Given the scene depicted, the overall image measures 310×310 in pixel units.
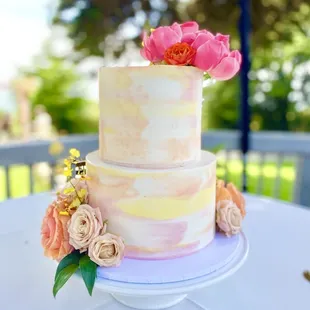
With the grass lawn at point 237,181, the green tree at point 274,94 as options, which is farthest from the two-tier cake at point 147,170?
the green tree at point 274,94

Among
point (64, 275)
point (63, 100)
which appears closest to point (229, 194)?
point (64, 275)

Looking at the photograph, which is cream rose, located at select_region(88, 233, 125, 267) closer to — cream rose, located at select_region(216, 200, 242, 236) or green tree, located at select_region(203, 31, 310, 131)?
cream rose, located at select_region(216, 200, 242, 236)

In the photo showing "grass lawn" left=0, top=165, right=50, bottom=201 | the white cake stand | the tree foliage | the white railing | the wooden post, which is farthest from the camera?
the tree foliage

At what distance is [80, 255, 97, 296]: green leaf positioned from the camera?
0.59 m

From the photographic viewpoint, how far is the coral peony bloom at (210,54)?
646 millimetres

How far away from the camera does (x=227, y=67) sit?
26.2 inches

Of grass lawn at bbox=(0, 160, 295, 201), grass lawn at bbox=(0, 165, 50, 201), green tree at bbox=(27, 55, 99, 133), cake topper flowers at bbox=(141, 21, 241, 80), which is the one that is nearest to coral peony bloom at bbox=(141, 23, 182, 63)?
cake topper flowers at bbox=(141, 21, 241, 80)

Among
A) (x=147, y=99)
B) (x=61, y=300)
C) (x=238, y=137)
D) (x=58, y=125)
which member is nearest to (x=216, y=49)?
(x=147, y=99)

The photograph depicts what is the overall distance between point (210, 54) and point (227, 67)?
0.14 feet

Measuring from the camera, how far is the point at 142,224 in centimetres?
67

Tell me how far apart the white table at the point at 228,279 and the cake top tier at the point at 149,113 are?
0.29 meters

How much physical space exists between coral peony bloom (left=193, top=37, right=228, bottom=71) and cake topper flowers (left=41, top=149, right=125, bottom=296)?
0.30 m

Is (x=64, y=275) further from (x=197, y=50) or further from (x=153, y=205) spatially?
(x=197, y=50)

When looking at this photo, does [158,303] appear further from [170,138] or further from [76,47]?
[76,47]
